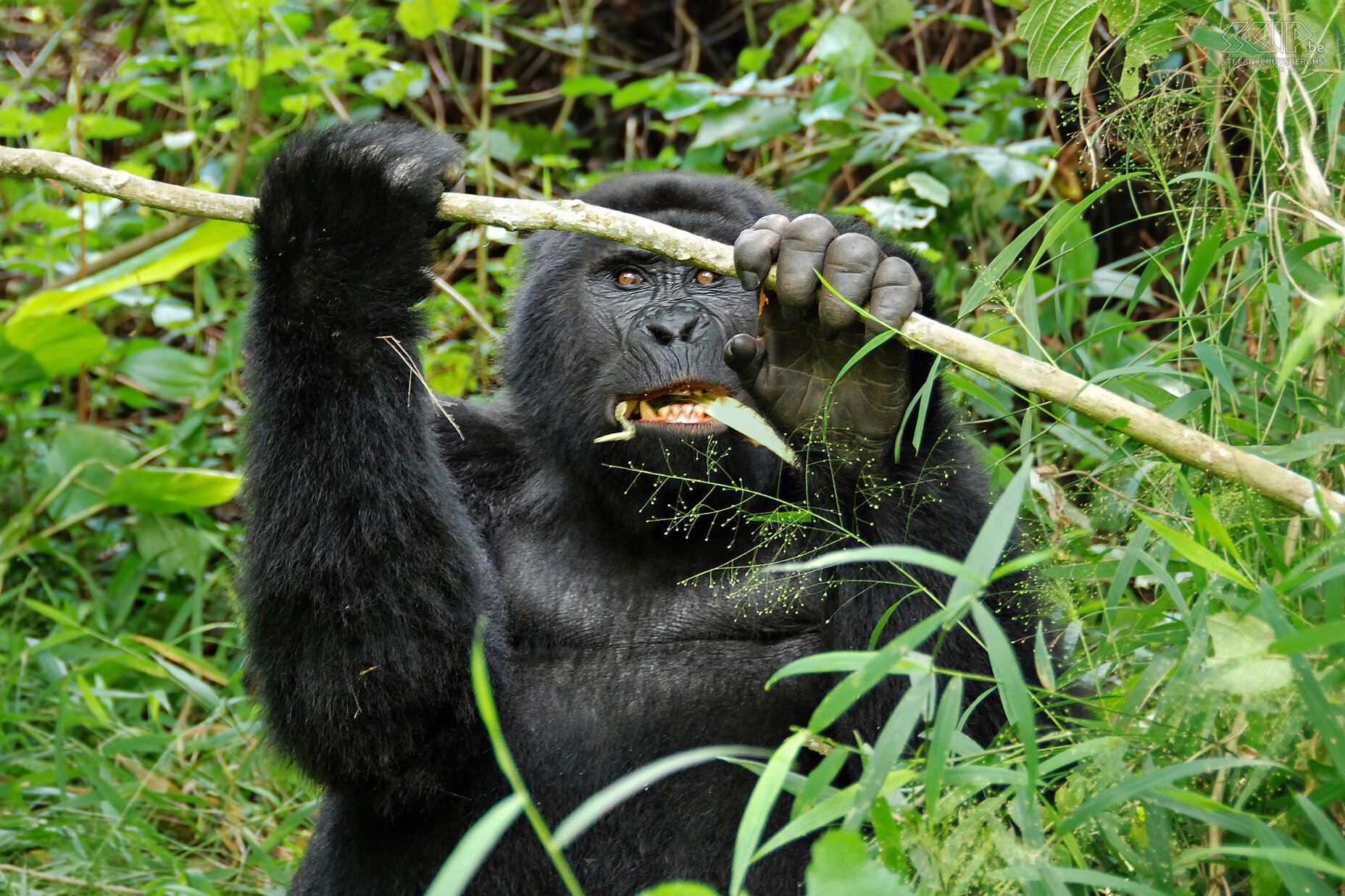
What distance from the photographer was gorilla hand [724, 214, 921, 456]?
1831 mm

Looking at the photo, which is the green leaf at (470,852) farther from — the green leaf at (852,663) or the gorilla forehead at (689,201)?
the gorilla forehead at (689,201)

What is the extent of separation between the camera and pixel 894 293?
5.95 feet

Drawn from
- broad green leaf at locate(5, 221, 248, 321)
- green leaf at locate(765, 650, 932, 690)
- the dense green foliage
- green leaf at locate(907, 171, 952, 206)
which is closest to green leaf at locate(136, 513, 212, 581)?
the dense green foliage

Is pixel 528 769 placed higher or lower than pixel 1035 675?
lower

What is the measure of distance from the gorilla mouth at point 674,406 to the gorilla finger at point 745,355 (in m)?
0.28

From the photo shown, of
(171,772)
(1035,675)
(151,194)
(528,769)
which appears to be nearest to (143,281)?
(171,772)

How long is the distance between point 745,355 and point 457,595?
0.67 m

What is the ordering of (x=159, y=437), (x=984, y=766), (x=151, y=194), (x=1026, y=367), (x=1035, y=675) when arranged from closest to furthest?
(x=984, y=766)
(x=1026, y=367)
(x=151, y=194)
(x=1035, y=675)
(x=159, y=437)

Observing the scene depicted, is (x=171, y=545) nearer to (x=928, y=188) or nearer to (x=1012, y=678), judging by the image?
(x=928, y=188)

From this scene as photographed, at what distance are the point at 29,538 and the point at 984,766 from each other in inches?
122

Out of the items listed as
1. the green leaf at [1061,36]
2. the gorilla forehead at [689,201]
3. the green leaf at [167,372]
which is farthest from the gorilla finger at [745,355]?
the green leaf at [167,372]

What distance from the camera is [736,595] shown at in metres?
2.29

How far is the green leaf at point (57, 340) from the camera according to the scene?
334 centimetres

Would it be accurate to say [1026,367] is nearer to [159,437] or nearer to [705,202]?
[705,202]
